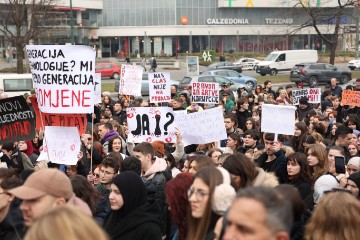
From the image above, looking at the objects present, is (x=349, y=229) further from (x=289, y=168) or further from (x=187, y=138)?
(x=187, y=138)

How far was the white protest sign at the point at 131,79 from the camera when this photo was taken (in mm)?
15062

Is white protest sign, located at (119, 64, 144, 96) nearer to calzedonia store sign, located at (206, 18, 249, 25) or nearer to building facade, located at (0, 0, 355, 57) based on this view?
building facade, located at (0, 0, 355, 57)

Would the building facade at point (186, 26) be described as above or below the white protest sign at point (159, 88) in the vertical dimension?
above

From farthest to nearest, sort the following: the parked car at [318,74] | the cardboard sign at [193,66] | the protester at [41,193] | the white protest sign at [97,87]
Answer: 1. the parked car at [318,74]
2. the cardboard sign at [193,66]
3. the white protest sign at [97,87]
4. the protester at [41,193]

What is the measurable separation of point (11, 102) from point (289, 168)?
3.81 metres

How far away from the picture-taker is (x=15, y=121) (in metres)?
8.02

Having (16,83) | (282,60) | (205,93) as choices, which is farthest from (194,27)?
(205,93)

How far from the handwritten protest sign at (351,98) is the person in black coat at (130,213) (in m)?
9.36

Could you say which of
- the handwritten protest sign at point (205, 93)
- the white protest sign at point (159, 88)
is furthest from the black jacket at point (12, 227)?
the handwritten protest sign at point (205, 93)

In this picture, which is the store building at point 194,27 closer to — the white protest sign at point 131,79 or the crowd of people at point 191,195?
the white protest sign at point 131,79

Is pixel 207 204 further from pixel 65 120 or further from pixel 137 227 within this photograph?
pixel 65 120

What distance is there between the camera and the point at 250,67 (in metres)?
52.1

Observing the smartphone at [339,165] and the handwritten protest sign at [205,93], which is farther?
the handwritten protest sign at [205,93]

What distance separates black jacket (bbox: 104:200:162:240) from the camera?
190 inches
